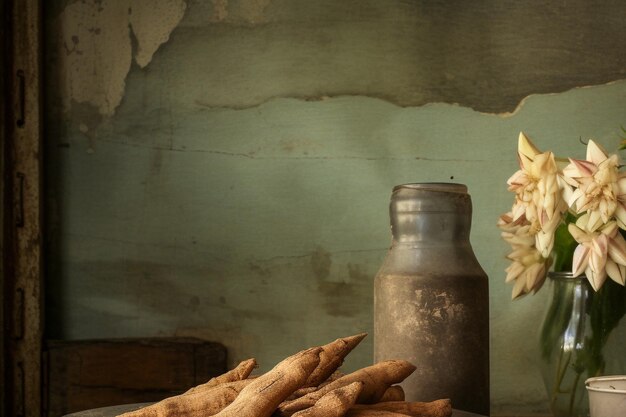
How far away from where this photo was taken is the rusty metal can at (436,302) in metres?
0.98

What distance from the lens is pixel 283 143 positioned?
5.35ft

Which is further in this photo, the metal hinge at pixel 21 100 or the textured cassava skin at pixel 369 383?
the metal hinge at pixel 21 100

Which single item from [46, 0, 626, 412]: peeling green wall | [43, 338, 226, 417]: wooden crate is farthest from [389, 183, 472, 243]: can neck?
[43, 338, 226, 417]: wooden crate

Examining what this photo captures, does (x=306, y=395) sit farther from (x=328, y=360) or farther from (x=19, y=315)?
(x=19, y=315)

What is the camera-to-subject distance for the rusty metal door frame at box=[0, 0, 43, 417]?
1.58 m

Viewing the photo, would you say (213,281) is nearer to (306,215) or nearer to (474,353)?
(306,215)

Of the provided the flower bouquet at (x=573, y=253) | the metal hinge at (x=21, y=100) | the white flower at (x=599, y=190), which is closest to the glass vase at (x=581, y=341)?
the flower bouquet at (x=573, y=253)

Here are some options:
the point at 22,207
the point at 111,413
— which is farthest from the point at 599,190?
the point at 22,207

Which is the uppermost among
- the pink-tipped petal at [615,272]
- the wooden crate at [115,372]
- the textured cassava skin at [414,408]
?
the pink-tipped petal at [615,272]

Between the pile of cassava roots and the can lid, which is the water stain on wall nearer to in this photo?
the can lid

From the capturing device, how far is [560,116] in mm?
1593

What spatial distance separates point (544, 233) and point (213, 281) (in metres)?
0.76

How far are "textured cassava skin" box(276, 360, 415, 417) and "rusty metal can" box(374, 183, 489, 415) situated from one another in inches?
5.8

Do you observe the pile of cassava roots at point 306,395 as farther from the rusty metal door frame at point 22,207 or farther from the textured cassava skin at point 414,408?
the rusty metal door frame at point 22,207
